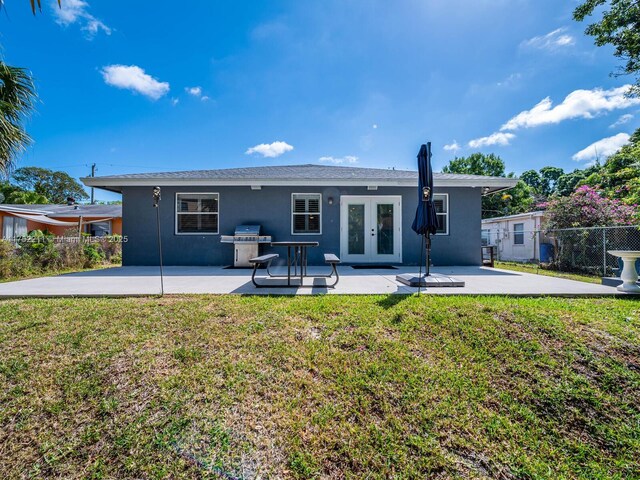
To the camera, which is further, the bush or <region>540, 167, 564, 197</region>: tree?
<region>540, 167, 564, 197</region>: tree

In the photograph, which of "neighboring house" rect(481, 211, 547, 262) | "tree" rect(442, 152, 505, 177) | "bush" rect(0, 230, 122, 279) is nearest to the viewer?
"bush" rect(0, 230, 122, 279)

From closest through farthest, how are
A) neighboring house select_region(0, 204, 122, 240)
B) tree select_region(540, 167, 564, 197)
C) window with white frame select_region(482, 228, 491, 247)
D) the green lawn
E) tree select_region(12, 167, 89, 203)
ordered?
the green lawn < neighboring house select_region(0, 204, 122, 240) < window with white frame select_region(482, 228, 491, 247) < tree select_region(12, 167, 89, 203) < tree select_region(540, 167, 564, 197)

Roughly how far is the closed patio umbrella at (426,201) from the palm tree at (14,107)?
975 centimetres

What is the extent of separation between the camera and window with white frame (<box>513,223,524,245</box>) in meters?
14.3

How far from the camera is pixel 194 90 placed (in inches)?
438

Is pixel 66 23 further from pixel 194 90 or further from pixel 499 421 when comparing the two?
pixel 499 421

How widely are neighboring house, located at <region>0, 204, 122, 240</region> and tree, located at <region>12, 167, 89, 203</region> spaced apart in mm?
19038

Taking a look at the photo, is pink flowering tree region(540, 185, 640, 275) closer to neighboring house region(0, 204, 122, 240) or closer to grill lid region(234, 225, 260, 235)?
grill lid region(234, 225, 260, 235)

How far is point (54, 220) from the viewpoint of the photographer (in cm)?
1583

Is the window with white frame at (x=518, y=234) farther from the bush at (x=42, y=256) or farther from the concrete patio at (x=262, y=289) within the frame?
the bush at (x=42, y=256)

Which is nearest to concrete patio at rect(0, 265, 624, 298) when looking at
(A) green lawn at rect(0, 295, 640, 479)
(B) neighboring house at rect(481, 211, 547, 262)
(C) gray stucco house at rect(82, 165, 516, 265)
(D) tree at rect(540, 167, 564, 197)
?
(A) green lawn at rect(0, 295, 640, 479)

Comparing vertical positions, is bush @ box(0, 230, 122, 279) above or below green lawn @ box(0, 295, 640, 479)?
above

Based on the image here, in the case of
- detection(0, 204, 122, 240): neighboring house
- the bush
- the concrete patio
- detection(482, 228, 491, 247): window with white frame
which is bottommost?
the concrete patio

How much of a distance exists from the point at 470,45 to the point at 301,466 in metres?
11.8
